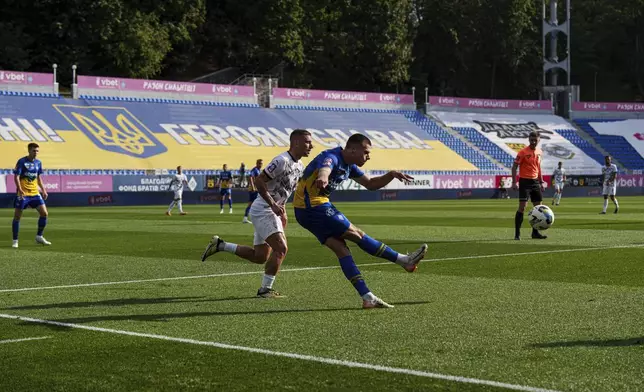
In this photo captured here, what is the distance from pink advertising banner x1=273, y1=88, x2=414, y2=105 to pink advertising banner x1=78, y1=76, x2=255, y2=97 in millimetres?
2239

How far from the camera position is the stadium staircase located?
6325 cm

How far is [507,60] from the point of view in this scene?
285ft

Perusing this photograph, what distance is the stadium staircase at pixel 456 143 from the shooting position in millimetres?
63250

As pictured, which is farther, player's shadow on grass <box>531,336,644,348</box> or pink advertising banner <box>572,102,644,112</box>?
pink advertising banner <box>572,102,644,112</box>

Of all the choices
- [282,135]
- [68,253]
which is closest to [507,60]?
[282,135]

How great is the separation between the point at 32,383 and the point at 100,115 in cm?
4938

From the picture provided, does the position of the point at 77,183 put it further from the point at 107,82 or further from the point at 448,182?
the point at 448,182

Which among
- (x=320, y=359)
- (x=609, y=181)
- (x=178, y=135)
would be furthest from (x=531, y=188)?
(x=178, y=135)

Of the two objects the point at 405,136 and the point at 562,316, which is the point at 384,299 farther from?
the point at 405,136

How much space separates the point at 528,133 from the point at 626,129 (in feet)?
28.4

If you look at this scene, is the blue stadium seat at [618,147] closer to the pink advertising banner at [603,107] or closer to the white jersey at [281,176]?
the pink advertising banner at [603,107]

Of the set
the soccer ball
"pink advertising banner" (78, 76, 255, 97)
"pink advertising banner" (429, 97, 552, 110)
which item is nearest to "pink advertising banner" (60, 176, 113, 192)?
"pink advertising banner" (78, 76, 255, 97)

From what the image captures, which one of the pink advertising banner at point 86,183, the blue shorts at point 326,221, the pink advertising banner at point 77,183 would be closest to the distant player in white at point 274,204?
the blue shorts at point 326,221

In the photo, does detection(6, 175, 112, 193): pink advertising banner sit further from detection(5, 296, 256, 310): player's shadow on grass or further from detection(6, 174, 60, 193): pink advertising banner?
detection(5, 296, 256, 310): player's shadow on grass
